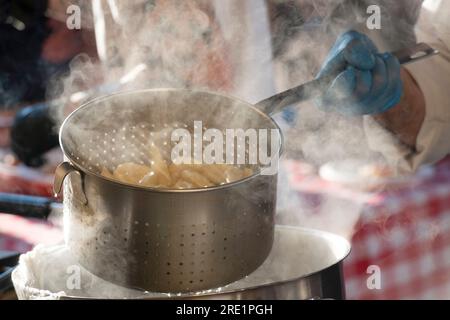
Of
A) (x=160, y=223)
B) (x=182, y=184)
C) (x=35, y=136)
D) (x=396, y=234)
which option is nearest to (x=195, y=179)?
(x=182, y=184)

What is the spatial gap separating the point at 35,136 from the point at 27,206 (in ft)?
1.21

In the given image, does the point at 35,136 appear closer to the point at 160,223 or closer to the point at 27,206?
the point at 27,206

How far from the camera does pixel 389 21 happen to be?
1.10 m

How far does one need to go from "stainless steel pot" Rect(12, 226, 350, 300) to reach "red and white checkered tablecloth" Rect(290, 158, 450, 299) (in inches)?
7.6

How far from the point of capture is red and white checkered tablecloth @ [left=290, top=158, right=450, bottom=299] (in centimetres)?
99

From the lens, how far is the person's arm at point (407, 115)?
1062mm

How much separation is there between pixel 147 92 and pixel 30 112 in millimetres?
547

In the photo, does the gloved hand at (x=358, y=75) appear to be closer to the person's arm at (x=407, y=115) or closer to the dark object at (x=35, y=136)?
the person's arm at (x=407, y=115)

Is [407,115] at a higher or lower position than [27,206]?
higher

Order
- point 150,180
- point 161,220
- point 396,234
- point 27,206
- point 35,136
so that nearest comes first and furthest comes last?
point 161,220 < point 150,180 < point 27,206 < point 396,234 < point 35,136

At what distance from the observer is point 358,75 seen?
92cm

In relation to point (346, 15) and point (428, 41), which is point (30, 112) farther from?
point (428, 41)

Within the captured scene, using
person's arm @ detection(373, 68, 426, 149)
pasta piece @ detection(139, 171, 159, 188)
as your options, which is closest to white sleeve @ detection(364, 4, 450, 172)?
person's arm @ detection(373, 68, 426, 149)

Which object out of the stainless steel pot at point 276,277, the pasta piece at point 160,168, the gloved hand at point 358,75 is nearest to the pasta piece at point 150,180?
the pasta piece at point 160,168
